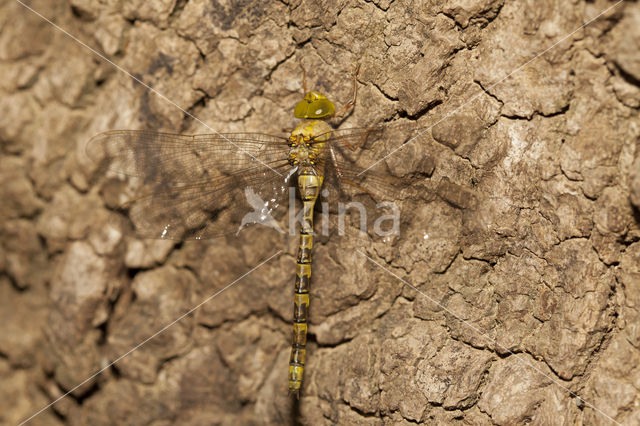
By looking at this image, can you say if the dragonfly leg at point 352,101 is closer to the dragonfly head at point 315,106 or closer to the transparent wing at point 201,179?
the dragonfly head at point 315,106

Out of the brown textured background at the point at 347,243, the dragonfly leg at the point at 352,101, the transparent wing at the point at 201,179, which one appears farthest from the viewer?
the transparent wing at the point at 201,179

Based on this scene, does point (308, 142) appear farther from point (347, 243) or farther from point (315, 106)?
point (347, 243)

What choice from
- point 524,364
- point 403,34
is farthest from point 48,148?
point 524,364

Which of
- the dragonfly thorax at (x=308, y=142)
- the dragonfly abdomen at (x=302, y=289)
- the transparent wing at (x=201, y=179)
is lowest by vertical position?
the dragonfly abdomen at (x=302, y=289)

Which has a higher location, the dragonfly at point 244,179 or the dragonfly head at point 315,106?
the dragonfly head at point 315,106

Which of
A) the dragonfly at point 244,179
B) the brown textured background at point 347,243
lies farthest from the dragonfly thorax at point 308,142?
the brown textured background at point 347,243

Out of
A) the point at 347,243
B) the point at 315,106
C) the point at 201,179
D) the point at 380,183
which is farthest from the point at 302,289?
the point at 315,106

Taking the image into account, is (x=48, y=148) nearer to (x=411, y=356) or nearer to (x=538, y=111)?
(x=411, y=356)
